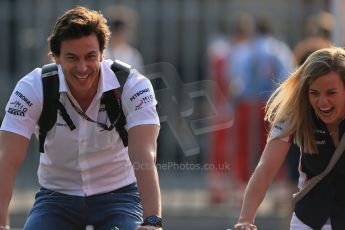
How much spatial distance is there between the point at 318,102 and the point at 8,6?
20.3 feet

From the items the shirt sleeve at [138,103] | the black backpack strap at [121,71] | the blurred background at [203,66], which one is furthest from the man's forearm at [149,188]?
the blurred background at [203,66]

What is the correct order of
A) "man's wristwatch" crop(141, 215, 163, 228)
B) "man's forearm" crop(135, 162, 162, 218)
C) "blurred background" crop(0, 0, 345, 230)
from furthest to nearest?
"blurred background" crop(0, 0, 345, 230), "man's forearm" crop(135, 162, 162, 218), "man's wristwatch" crop(141, 215, 163, 228)

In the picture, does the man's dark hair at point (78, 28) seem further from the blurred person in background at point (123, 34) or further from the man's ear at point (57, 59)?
the blurred person in background at point (123, 34)

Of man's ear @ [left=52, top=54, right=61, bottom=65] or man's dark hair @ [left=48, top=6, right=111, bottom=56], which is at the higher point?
man's dark hair @ [left=48, top=6, right=111, bottom=56]

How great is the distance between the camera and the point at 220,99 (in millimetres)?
10898

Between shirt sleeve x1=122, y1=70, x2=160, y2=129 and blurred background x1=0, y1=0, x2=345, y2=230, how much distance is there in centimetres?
513

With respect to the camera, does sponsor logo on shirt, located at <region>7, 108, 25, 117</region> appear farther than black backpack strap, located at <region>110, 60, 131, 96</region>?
No

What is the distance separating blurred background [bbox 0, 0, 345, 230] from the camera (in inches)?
426

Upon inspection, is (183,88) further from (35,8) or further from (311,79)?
(311,79)

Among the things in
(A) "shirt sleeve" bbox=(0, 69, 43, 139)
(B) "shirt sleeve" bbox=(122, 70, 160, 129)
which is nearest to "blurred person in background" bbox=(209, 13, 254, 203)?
(B) "shirt sleeve" bbox=(122, 70, 160, 129)

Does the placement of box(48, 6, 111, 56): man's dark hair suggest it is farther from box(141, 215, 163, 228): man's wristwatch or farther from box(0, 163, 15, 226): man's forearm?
box(141, 215, 163, 228): man's wristwatch

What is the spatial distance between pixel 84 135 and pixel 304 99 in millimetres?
1142

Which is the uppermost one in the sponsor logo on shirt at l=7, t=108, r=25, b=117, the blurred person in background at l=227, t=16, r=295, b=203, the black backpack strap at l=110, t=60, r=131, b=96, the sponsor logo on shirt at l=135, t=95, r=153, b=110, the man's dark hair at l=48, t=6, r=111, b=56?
the man's dark hair at l=48, t=6, r=111, b=56

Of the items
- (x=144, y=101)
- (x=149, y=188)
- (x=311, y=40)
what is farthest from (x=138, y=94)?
(x=311, y=40)
